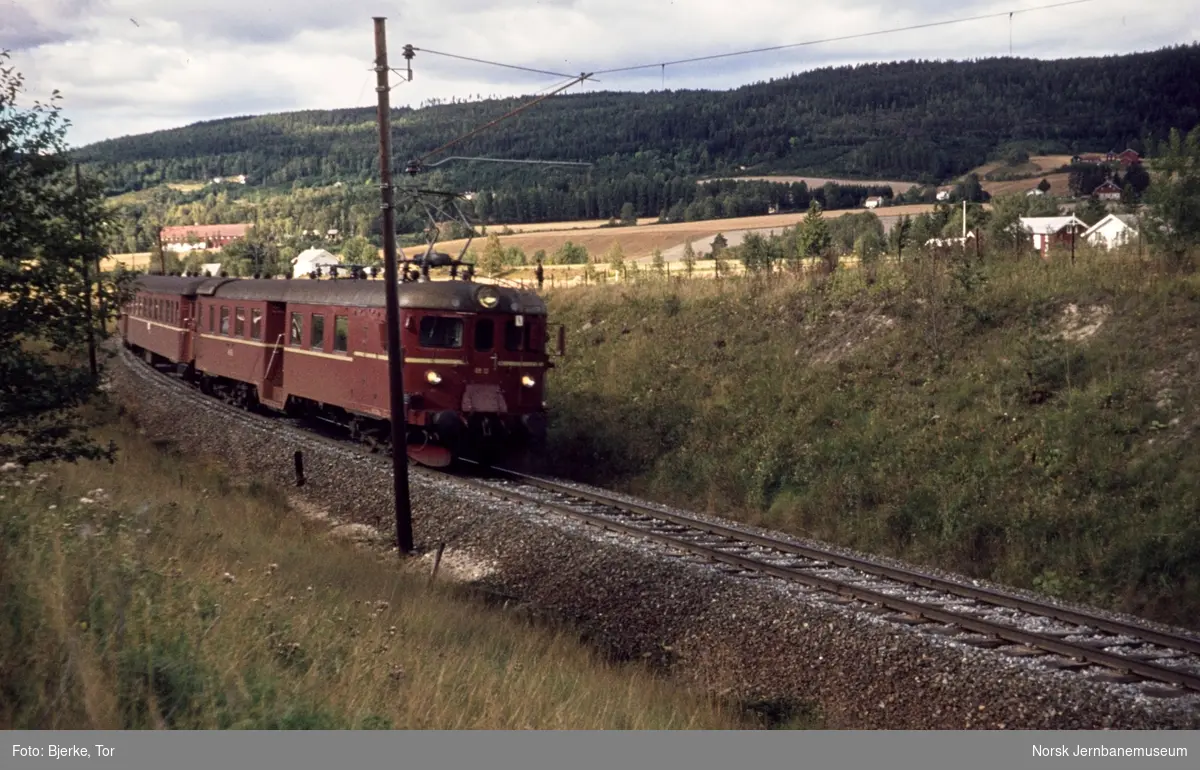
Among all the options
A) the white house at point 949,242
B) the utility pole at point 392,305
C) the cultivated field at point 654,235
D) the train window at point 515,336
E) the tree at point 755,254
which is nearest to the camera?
the utility pole at point 392,305

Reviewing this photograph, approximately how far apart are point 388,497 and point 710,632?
27.1 ft

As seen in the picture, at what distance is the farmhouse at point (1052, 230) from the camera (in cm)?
2255

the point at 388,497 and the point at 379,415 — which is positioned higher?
the point at 379,415

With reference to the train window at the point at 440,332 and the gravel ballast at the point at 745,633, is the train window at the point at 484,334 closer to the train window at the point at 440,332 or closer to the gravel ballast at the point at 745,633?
the train window at the point at 440,332

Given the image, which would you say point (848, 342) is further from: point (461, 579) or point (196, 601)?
point (196, 601)

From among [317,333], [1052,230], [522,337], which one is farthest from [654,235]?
[522,337]

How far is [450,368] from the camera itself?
19.0 metres

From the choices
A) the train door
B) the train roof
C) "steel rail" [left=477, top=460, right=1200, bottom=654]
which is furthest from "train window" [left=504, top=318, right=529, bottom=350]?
the train door

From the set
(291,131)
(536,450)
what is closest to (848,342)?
(536,450)

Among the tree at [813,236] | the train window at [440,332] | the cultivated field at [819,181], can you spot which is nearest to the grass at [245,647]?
the train window at [440,332]

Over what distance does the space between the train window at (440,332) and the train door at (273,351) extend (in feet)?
18.8

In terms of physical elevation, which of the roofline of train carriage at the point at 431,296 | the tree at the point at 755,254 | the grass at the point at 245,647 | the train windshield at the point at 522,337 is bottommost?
the grass at the point at 245,647

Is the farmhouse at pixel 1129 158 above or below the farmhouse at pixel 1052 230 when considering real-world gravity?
above

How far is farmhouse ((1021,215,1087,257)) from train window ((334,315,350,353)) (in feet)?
44.3
